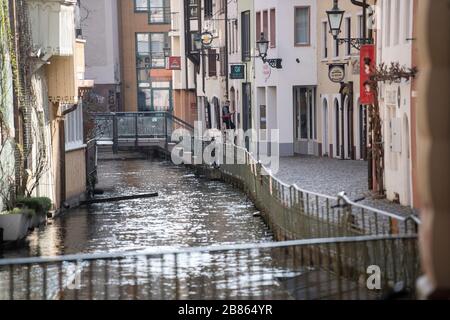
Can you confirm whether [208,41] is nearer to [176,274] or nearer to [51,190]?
[51,190]

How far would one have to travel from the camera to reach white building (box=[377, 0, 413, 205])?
A: 2708 centimetres

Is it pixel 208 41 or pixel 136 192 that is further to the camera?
pixel 208 41

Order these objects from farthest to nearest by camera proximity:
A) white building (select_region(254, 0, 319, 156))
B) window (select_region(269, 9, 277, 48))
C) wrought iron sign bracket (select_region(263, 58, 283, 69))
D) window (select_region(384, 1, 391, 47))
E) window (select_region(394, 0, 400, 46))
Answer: window (select_region(269, 9, 277, 48)) → white building (select_region(254, 0, 319, 156)) → wrought iron sign bracket (select_region(263, 58, 283, 69)) → window (select_region(384, 1, 391, 47)) → window (select_region(394, 0, 400, 46))

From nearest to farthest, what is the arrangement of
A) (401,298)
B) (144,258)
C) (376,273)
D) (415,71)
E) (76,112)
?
(401,298), (144,258), (376,273), (415,71), (76,112)

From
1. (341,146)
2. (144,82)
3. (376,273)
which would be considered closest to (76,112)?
(341,146)

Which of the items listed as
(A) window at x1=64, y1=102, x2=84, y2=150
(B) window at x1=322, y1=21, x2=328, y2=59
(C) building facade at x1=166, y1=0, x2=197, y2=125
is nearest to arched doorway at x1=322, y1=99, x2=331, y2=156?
(B) window at x1=322, y1=21, x2=328, y2=59

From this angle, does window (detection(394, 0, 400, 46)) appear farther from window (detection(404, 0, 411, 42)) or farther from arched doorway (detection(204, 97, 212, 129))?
arched doorway (detection(204, 97, 212, 129))

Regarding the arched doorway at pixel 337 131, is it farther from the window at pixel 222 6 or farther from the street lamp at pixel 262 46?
the window at pixel 222 6

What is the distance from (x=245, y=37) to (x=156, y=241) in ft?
104

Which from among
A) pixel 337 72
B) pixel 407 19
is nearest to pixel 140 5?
pixel 337 72

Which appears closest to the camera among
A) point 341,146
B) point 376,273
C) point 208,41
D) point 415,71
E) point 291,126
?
point 376,273

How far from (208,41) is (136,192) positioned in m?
23.0

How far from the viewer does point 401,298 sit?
9.70m

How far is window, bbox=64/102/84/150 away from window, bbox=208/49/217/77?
26.5 m
